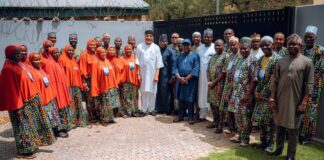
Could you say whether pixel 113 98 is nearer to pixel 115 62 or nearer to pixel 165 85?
pixel 115 62

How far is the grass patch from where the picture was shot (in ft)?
16.2

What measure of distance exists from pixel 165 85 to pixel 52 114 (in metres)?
3.04

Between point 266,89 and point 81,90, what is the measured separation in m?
3.95

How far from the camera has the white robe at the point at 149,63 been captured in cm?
765

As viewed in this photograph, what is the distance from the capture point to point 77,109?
6.81 metres

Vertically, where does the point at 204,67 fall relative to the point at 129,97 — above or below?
above

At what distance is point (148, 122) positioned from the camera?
7312 mm

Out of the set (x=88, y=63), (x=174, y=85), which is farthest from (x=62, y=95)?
(x=174, y=85)

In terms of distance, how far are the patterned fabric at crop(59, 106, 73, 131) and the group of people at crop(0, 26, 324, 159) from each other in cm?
2

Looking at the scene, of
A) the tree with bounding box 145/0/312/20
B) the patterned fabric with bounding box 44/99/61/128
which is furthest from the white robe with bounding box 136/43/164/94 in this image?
the tree with bounding box 145/0/312/20

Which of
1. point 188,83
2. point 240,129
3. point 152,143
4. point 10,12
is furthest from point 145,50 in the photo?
point 10,12

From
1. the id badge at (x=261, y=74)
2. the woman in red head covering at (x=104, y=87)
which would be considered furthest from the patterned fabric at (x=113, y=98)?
the id badge at (x=261, y=74)

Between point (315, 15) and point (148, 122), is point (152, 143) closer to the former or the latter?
point (148, 122)

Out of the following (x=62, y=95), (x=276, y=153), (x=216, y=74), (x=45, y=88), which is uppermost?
(x=216, y=74)
